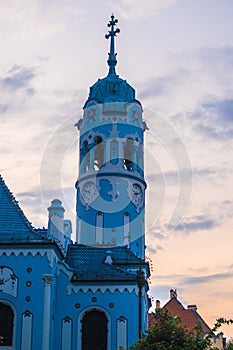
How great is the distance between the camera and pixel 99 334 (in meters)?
40.3

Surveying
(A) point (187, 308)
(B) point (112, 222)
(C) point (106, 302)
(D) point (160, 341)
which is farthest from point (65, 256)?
(A) point (187, 308)

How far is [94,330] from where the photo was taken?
40.5m

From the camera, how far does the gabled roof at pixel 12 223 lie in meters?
39.2

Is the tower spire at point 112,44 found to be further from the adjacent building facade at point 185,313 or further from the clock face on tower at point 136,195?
the adjacent building facade at point 185,313

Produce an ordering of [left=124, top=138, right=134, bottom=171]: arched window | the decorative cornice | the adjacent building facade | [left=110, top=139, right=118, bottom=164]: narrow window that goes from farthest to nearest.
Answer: the adjacent building facade < [left=124, top=138, right=134, bottom=171]: arched window < [left=110, top=139, right=118, bottom=164]: narrow window < the decorative cornice

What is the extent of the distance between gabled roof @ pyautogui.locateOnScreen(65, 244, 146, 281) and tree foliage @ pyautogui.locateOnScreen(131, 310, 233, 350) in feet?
31.3

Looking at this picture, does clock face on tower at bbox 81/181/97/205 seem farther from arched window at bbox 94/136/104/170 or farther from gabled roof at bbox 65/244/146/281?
gabled roof at bbox 65/244/146/281

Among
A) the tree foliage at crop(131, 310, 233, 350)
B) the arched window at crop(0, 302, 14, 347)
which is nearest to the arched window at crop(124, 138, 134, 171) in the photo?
the arched window at crop(0, 302, 14, 347)

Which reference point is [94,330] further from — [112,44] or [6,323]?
[112,44]

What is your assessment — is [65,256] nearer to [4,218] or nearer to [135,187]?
[4,218]

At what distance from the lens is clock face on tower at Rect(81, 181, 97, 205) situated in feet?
179

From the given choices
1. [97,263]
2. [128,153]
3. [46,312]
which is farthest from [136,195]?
[46,312]

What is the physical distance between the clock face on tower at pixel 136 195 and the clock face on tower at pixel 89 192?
3004 mm

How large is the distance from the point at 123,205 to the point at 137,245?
11.4ft
